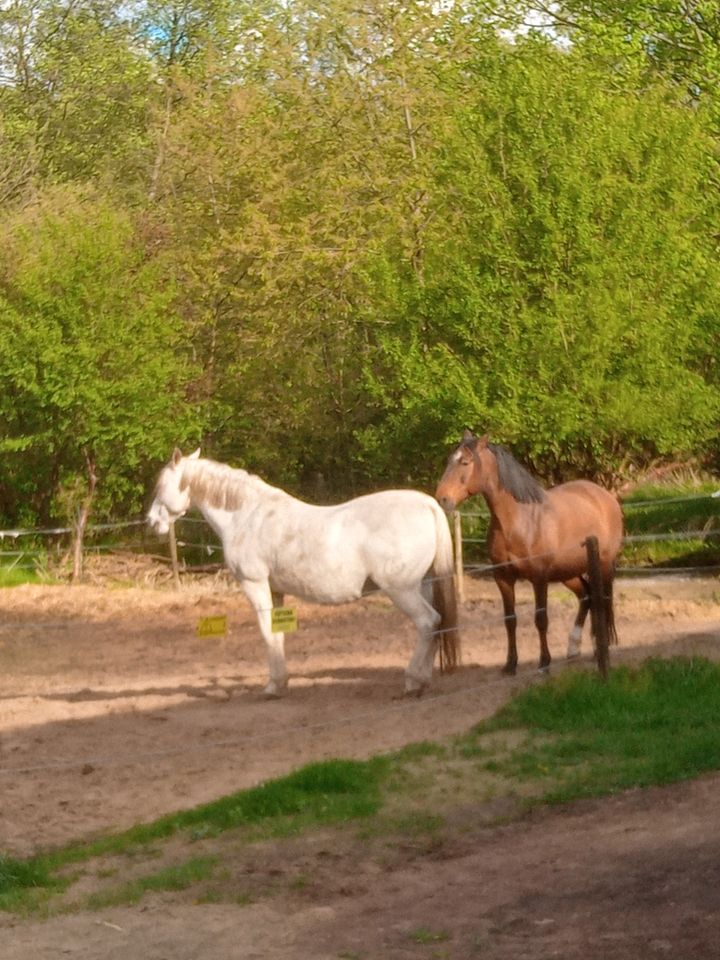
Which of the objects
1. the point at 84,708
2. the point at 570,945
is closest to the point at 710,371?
the point at 84,708

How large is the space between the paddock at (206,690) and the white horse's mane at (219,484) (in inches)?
60.3

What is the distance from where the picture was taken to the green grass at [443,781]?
26.0 ft

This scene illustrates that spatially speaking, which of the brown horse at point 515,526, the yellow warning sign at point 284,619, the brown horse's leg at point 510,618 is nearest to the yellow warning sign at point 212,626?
the yellow warning sign at point 284,619

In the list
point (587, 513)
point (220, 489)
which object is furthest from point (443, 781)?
point (220, 489)

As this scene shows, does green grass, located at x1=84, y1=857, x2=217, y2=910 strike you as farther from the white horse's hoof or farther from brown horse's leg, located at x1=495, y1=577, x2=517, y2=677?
brown horse's leg, located at x1=495, y1=577, x2=517, y2=677

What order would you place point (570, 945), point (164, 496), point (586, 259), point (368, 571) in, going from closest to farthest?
point (570, 945), point (368, 571), point (164, 496), point (586, 259)

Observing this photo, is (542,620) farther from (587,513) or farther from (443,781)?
(443,781)

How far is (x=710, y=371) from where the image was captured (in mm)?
19781

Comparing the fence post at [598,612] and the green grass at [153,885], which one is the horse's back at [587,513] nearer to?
the fence post at [598,612]

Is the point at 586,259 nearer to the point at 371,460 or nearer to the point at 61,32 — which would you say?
the point at 371,460

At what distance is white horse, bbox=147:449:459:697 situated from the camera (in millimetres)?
12203

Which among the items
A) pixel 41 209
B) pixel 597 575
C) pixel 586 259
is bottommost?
pixel 597 575

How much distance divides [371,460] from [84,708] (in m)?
9.87

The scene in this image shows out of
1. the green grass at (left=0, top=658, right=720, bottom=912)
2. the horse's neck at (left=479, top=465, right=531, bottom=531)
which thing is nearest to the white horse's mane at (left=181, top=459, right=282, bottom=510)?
the horse's neck at (left=479, top=465, right=531, bottom=531)
